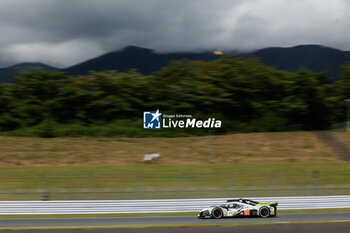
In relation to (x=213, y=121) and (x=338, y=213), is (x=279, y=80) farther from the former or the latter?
(x=338, y=213)

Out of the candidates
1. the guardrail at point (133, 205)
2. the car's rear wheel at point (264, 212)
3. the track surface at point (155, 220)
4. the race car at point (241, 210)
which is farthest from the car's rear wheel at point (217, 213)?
the guardrail at point (133, 205)

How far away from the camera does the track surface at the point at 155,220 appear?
1252cm

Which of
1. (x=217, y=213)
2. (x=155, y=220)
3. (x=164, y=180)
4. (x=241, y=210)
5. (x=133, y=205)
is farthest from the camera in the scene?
(x=164, y=180)

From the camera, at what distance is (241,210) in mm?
12641

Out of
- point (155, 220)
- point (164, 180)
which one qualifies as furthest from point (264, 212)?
point (164, 180)

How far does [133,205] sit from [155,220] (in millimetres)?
1750

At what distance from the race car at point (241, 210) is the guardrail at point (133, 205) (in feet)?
5.77

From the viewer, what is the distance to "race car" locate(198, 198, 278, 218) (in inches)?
498

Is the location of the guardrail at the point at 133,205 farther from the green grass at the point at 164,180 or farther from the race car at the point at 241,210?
the race car at the point at 241,210

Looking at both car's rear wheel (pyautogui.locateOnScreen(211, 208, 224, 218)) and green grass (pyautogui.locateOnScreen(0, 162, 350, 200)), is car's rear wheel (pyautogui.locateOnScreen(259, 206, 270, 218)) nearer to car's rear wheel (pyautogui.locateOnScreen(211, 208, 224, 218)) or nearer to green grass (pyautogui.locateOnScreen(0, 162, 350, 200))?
car's rear wheel (pyautogui.locateOnScreen(211, 208, 224, 218))

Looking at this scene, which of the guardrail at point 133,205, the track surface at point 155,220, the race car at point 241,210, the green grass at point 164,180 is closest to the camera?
the track surface at point 155,220

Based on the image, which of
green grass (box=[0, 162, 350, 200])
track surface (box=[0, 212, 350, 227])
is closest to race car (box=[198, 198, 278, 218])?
track surface (box=[0, 212, 350, 227])

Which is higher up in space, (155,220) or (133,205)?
(133,205)

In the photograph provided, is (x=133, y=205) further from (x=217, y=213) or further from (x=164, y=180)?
(x=164, y=180)
